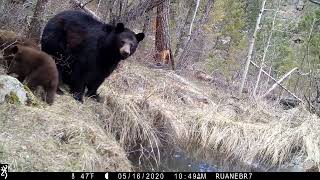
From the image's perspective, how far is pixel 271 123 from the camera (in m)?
9.77

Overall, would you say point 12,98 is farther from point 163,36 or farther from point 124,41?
point 163,36

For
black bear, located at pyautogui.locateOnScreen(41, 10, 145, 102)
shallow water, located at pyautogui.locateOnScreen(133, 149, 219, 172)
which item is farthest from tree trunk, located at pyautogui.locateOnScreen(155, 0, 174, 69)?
shallow water, located at pyautogui.locateOnScreen(133, 149, 219, 172)

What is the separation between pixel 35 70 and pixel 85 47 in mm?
1160

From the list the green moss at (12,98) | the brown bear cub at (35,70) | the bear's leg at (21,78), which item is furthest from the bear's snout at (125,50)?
the green moss at (12,98)

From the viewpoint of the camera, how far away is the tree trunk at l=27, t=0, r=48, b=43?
934 centimetres

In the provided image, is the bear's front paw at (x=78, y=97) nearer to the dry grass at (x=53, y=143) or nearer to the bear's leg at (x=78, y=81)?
the bear's leg at (x=78, y=81)

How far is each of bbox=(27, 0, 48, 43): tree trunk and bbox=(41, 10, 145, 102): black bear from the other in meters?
0.86

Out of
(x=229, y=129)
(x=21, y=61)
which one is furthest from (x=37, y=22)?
(x=229, y=129)

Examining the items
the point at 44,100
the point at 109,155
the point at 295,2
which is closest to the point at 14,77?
the point at 44,100

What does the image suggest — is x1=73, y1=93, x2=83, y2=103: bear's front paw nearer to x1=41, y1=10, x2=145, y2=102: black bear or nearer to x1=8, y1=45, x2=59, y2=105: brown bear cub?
x1=41, y1=10, x2=145, y2=102: black bear

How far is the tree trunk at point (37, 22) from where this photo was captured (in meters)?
9.34

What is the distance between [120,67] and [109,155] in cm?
452

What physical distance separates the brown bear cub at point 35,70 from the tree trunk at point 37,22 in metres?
2.03

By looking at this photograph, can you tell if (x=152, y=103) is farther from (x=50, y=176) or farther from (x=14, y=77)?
(x=50, y=176)
